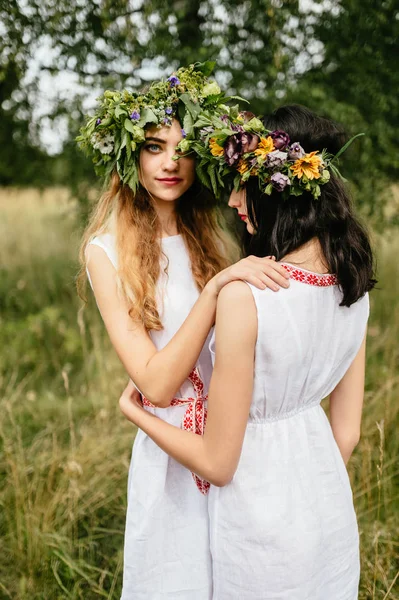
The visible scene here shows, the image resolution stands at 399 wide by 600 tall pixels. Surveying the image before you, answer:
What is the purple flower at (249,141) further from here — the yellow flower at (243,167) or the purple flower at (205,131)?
the purple flower at (205,131)

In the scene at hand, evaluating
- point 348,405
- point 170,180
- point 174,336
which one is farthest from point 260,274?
point 170,180

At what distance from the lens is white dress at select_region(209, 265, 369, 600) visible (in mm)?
1542

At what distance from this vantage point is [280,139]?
1618mm

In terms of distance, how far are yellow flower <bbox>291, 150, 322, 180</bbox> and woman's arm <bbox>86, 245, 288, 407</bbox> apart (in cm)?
28

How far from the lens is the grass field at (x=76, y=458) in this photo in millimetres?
2744

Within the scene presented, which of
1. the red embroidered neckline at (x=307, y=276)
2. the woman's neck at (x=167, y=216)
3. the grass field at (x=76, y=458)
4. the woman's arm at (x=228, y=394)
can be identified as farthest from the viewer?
the grass field at (x=76, y=458)

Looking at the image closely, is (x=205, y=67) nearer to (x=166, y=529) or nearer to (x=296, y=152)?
(x=296, y=152)

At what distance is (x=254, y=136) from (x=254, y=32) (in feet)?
8.60

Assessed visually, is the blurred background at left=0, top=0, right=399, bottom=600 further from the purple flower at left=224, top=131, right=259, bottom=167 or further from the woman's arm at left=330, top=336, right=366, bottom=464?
the purple flower at left=224, top=131, right=259, bottom=167

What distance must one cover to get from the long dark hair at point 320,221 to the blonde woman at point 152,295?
479mm

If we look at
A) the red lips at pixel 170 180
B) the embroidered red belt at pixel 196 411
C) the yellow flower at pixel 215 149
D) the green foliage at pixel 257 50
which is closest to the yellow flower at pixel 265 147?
the yellow flower at pixel 215 149

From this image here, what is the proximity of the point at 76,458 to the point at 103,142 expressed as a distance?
2084 mm

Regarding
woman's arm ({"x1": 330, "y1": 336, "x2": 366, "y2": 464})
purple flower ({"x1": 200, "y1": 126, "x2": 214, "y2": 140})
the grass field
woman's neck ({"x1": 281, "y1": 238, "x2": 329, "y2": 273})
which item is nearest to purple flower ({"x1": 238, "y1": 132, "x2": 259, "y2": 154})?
purple flower ({"x1": 200, "y1": 126, "x2": 214, "y2": 140})

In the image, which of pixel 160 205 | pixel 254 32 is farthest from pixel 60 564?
pixel 254 32
